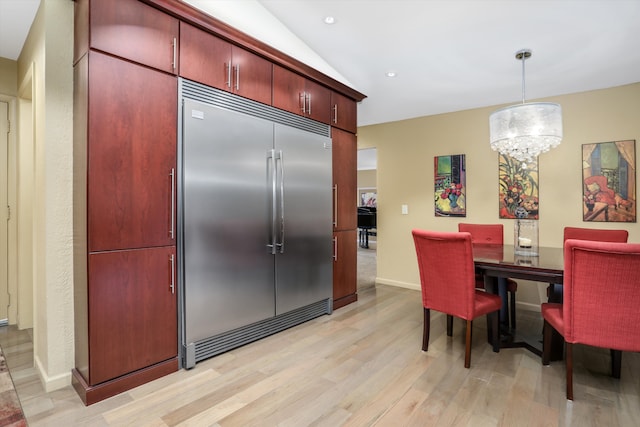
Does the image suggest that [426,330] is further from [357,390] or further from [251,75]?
[251,75]

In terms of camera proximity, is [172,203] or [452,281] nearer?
[172,203]

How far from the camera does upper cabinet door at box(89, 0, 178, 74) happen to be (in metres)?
1.93

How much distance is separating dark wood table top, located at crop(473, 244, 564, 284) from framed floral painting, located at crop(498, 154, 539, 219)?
3.90 ft

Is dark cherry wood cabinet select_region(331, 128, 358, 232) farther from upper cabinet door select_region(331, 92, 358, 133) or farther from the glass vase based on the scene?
the glass vase

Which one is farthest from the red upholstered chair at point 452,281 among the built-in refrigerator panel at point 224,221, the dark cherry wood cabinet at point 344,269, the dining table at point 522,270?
the built-in refrigerator panel at point 224,221

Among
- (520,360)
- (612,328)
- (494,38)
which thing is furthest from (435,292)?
(494,38)

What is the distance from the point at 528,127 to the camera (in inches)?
107

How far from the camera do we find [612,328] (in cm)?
188

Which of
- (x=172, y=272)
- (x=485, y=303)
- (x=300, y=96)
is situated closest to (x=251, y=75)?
(x=300, y=96)

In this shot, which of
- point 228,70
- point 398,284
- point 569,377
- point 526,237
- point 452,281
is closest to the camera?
point 569,377

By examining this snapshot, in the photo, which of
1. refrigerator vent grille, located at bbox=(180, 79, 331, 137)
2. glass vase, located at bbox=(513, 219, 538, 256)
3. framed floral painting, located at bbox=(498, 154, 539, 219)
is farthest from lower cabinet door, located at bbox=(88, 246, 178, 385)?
framed floral painting, located at bbox=(498, 154, 539, 219)

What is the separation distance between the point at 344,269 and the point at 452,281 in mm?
1539

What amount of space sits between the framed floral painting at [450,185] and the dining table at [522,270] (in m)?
1.41

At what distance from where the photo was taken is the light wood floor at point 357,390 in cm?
181
